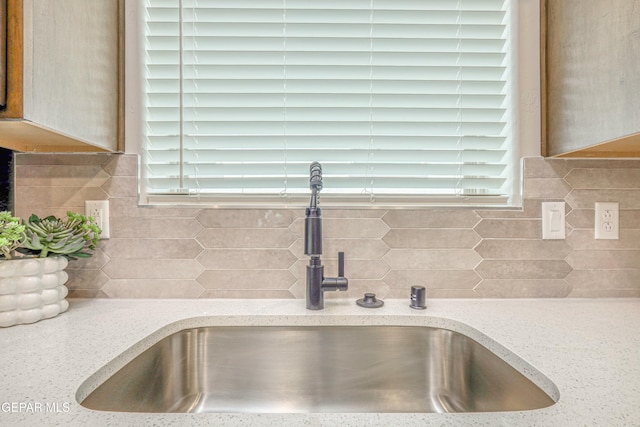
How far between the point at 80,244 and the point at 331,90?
2.88 ft

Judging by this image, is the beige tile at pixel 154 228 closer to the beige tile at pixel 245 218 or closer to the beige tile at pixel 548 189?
the beige tile at pixel 245 218

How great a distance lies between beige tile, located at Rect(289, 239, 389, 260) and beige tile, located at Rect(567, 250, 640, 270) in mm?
615

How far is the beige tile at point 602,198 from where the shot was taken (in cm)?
106

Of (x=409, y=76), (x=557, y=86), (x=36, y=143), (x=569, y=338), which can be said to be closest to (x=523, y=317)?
(x=569, y=338)

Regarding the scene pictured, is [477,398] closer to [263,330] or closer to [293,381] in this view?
[293,381]

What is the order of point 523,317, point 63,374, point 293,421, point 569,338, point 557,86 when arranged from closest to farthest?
point 293,421, point 63,374, point 569,338, point 523,317, point 557,86

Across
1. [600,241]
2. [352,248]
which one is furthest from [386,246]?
[600,241]

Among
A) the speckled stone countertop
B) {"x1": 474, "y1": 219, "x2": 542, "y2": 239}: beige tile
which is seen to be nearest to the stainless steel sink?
the speckled stone countertop

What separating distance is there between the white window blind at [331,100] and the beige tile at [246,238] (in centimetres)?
11

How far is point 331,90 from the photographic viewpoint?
1.10 meters

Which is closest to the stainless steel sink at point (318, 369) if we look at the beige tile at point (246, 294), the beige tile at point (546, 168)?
the beige tile at point (246, 294)

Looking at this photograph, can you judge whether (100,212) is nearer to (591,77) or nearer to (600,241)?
(591,77)

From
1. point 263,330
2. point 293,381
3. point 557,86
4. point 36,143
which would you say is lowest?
point 293,381

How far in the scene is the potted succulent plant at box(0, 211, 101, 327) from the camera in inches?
31.4
